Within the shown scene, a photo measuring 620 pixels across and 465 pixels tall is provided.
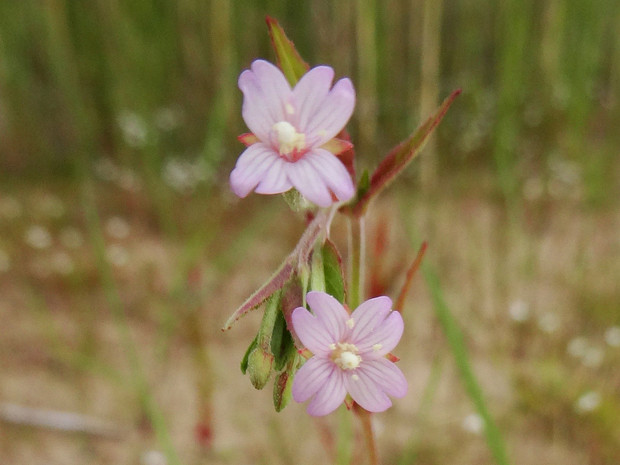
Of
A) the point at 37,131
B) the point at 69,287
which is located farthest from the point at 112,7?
the point at 69,287

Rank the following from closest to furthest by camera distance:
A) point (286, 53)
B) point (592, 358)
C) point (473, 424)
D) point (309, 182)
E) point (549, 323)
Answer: point (309, 182)
point (286, 53)
point (473, 424)
point (592, 358)
point (549, 323)

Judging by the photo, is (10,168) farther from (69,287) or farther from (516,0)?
(516,0)

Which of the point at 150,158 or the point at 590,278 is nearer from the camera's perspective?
the point at 590,278

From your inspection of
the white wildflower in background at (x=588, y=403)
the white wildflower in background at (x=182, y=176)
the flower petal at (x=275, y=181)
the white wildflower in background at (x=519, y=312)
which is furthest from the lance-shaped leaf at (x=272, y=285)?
the white wildflower in background at (x=182, y=176)

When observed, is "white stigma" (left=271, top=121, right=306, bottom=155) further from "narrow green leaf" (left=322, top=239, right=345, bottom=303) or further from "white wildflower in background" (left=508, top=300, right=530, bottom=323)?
"white wildflower in background" (left=508, top=300, right=530, bottom=323)

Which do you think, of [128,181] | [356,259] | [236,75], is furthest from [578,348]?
[128,181]

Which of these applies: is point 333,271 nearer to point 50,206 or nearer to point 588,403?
point 588,403

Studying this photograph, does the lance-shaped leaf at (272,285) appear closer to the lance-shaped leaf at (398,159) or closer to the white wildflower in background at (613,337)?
the lance-shaped leaf at (398,159)
